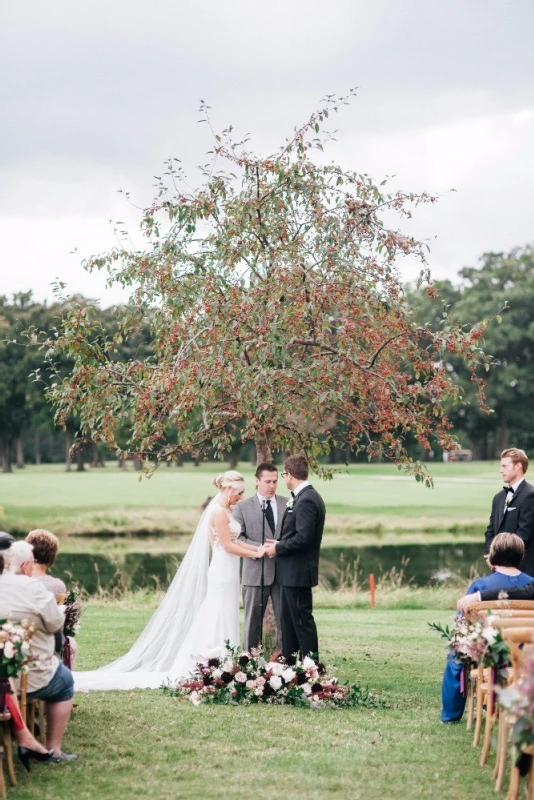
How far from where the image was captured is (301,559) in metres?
9.08

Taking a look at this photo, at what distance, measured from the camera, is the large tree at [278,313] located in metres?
10.0

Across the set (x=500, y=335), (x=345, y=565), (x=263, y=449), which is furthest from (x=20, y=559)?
(x=500, y=335)

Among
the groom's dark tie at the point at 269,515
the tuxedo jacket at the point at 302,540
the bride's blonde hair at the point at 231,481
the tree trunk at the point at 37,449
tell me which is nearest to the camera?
the tuxedo jacket at the point at 302,540

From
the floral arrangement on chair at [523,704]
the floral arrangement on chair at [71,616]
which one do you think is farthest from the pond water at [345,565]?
the floral arrangement on chair at [523,704]

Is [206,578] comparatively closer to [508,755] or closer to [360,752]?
[360,752]

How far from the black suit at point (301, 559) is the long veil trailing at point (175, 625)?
42.1 inches

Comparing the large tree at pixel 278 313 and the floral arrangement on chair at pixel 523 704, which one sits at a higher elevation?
the large tree at pixel 278 313

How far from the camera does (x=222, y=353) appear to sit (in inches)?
379

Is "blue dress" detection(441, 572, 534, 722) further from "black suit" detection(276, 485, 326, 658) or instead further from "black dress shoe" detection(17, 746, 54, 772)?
"black dress shoe" detection(17, 746, 54, 772)

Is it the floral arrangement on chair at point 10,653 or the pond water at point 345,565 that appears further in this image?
the pond water at point 345,565

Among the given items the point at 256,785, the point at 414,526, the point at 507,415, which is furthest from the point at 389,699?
the point at 507,415

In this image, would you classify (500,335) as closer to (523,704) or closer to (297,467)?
(297,467)

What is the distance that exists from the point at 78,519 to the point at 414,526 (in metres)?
13.3

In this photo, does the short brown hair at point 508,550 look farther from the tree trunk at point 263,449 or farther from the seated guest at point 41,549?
the tree trunk at point 263,449
